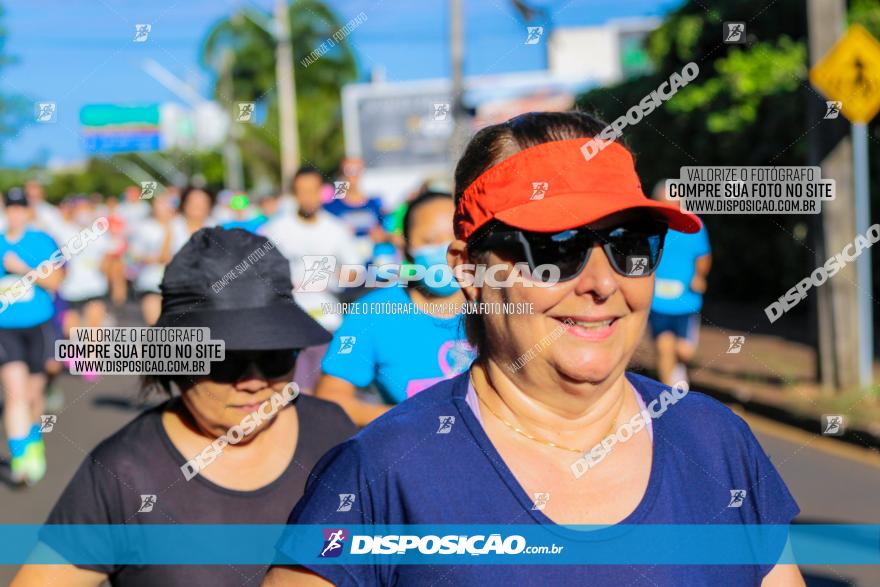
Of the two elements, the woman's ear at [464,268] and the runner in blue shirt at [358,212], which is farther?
the runner in blue shirt at [358,212]

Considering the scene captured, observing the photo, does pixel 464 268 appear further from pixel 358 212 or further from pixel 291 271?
pixel 358 212

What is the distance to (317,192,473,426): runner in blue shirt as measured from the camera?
14.6ft

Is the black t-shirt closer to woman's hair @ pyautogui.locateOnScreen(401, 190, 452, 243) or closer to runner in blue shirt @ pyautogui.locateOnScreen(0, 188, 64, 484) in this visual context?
woman's hair @ pyautogui.locateOnScreen(401, 190, 452, 243)

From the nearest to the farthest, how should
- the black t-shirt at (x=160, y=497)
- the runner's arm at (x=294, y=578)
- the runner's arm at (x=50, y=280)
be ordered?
the runner's arm at (x=294, y=578), the black t-shirt at (x=160, y=497), the runner's arm at (x=50, y=280)

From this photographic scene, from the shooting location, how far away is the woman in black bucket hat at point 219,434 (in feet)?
9.25

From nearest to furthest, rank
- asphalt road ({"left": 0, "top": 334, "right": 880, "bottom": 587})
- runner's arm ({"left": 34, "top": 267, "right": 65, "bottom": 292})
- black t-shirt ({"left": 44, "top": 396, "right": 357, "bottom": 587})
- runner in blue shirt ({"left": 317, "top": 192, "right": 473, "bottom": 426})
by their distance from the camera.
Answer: black t-shirt ({"left": 44, "top": 396, "right": 357, "bottom": 587}), runner in blue shirt ({"left": 317, "top": 192, "right": 473, "bottom": 426}), asphalt road ({"left": 0, "top": 334, "right": 880, "bottom": 587}), runner's arm ({"left": 34, "top": 267, "right": 65, "bottom": 292})

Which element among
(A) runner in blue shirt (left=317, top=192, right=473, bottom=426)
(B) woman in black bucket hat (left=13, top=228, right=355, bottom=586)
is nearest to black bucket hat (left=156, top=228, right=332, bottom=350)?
(B) woman in black bucket hat (left=13, top=228, right=355, bottom=586)

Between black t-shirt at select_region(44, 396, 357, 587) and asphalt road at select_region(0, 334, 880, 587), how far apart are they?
2.96 meters

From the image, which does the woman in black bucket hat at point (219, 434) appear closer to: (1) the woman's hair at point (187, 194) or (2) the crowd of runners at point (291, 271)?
(2) the crowd of runners at point (291, 271)

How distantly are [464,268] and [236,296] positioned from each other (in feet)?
3.52

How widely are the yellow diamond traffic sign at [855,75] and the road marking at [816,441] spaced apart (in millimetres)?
2438

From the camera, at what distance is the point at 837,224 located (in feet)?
32.6

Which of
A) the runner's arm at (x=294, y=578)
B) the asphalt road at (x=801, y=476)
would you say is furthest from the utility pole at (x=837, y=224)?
the runner's arm at (x=294, y=578)

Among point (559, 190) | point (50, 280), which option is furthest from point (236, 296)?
point (50, 280)
